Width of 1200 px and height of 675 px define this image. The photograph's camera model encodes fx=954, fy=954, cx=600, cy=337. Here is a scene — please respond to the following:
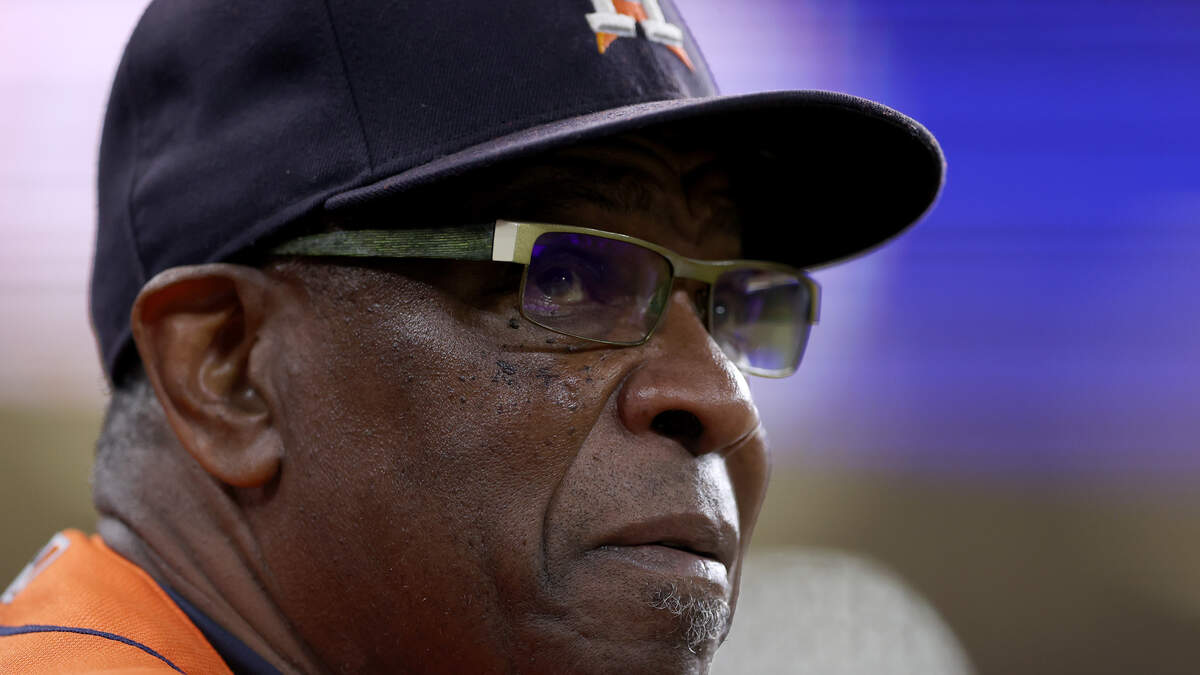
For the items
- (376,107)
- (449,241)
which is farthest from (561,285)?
(376,107)

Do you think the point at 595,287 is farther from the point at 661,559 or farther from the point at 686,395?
the point at 661,559

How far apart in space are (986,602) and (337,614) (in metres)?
4.40

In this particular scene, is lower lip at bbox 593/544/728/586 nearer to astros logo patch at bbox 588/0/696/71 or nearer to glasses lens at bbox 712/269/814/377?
glasses lens at bbox 712/269/814/377

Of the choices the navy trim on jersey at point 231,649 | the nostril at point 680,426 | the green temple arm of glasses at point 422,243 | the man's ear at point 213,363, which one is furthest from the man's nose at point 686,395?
the navy trim on jersey at point 231,649

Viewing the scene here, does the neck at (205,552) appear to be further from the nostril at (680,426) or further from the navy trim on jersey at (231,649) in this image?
the nostril at (680,426)

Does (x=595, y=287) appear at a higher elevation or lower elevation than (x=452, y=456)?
higher

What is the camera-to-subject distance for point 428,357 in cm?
138

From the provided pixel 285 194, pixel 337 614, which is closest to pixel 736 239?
pixel 285 194

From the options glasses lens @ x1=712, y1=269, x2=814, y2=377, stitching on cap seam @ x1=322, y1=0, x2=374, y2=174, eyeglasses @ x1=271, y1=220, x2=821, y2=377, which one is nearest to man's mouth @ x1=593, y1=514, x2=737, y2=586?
eyeglasses @ x1=271, y1=220, x2=821, y2=377

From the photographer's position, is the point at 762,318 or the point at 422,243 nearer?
the point at 422,243

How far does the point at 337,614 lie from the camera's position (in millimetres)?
1432

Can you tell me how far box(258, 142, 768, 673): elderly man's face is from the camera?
134 centimetres

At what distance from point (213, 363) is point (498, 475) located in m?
0.52

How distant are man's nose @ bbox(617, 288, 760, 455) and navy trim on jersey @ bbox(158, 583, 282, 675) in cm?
68
